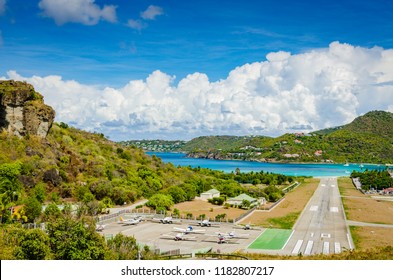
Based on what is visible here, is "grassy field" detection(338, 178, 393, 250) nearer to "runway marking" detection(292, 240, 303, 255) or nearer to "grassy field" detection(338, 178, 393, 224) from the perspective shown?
"grassy field" detection(338, 178, 393, 224)

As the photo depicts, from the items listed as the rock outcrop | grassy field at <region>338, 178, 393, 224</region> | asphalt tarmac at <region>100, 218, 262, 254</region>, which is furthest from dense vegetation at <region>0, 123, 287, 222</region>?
grassy field at <region>338, 178, 393, 224</region>

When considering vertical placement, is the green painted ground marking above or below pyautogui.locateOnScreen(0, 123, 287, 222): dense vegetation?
below

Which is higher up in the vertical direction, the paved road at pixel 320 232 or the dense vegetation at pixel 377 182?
the dense vegetation at pixel 377 182

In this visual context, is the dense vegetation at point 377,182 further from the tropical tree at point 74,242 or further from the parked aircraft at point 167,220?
the tropical tree at point 74,242

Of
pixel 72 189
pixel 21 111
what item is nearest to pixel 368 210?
pixel 72 189

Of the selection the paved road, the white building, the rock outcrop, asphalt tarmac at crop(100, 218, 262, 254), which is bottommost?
the paved road

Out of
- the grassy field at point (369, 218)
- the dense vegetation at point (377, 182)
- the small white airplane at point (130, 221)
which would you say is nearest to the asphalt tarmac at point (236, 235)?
the small white airplane at point (130, 221)

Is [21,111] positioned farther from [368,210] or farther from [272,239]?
[368,210]
